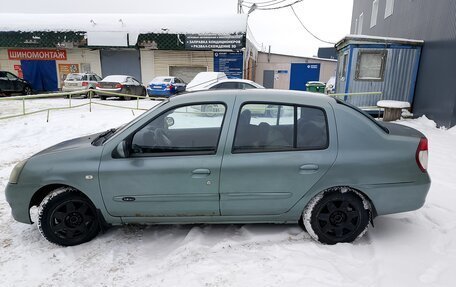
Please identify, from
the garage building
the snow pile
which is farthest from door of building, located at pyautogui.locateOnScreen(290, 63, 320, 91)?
the snow pile

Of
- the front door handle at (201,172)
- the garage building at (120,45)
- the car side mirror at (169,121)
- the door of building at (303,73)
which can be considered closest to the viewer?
the front door handle at (201,172)

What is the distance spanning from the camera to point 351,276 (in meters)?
2.61

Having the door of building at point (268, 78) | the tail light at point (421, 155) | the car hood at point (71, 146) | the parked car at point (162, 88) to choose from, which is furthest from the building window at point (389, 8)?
the car hood at point (71, 146)

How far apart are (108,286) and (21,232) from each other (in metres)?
1.60

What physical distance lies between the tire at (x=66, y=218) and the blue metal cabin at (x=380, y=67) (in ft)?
33.3

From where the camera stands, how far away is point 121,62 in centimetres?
2273

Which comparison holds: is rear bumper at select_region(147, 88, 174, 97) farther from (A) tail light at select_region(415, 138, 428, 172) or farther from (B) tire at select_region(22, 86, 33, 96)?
(A) tail light at select_region(415, 138, 428, 172)

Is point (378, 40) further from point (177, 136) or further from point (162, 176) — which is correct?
point (162, 176)

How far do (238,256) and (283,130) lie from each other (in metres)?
1.30

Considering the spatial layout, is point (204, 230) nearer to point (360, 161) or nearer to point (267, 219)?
point (267, 219)

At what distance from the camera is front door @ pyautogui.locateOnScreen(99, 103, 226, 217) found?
2941mm

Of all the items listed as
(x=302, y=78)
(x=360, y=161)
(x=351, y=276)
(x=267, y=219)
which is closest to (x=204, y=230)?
(x=267, y=219)

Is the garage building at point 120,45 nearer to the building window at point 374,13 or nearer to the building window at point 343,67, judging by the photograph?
the building window at point 374,13

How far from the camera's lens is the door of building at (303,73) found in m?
26.5
